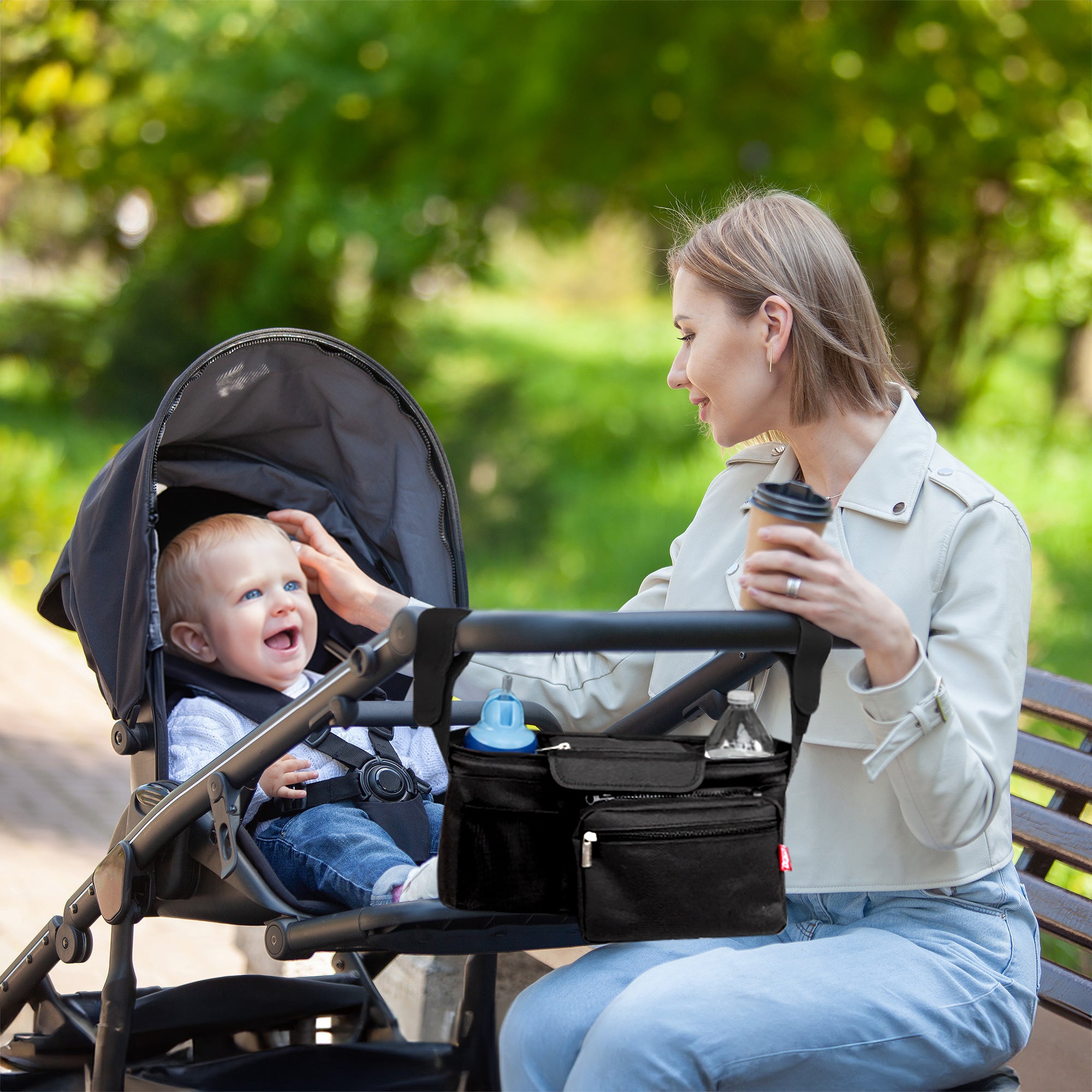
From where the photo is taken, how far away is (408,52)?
885cm

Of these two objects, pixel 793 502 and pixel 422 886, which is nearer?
pixel 793 502

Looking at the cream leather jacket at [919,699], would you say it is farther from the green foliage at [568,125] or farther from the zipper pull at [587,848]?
the green foliage at [568,125]

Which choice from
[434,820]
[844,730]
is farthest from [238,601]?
[844,730]

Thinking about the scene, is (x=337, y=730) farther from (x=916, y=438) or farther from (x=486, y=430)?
(x=486, y=430)

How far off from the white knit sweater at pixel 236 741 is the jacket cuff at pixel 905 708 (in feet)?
3.03

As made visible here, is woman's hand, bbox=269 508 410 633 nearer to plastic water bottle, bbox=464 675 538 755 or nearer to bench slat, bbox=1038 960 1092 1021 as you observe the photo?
plastic water bottle, bbox=464 675 538 755

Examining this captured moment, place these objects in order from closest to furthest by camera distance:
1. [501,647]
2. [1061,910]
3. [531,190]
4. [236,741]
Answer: [501,647], [236,741], [1061,910], [531,190]

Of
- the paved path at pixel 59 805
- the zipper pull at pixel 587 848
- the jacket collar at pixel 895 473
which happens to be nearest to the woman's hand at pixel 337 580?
the jacket collar at pixel 895 473

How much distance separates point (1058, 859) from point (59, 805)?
364 centimetres

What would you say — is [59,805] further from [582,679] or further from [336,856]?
[582,679]

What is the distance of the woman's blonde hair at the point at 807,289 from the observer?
2.20m

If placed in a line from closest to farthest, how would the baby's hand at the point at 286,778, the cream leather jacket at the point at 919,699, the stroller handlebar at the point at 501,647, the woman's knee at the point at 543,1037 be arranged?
the stroller handlebar at the point at 501,647, the cream leather jacket at the point at 919,699, the woman's knee at the point at 543,1037, the baby's hand at the point at 286,778

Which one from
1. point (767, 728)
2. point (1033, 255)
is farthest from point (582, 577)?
point (767, 728)

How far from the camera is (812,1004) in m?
1.84
